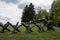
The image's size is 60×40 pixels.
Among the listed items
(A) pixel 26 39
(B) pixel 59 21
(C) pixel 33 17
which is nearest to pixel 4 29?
(A) pixel 26 39

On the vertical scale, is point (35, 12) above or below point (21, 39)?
above

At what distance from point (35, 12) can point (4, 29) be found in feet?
286

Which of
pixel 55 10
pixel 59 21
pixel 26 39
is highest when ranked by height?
pixel 55 10

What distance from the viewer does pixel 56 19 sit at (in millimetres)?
61594

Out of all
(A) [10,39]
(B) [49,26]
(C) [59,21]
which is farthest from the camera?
(C) [59,21]

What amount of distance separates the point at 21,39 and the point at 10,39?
124cm

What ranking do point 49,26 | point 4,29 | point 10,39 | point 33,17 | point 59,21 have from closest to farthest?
point 10,39
point 4,29
point 49,26
point 59,21
point 33,17

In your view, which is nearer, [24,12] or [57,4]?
[57,4]

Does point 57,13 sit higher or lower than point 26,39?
higher

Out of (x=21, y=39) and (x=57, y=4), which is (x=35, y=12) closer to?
(x=57, y=4)

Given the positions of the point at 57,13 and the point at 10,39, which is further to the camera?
the point at 57,13

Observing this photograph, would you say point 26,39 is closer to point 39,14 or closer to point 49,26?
point 49,26

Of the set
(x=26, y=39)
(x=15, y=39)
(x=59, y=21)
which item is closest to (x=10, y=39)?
(x=15, y=39)

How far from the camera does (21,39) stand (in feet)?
62.8
